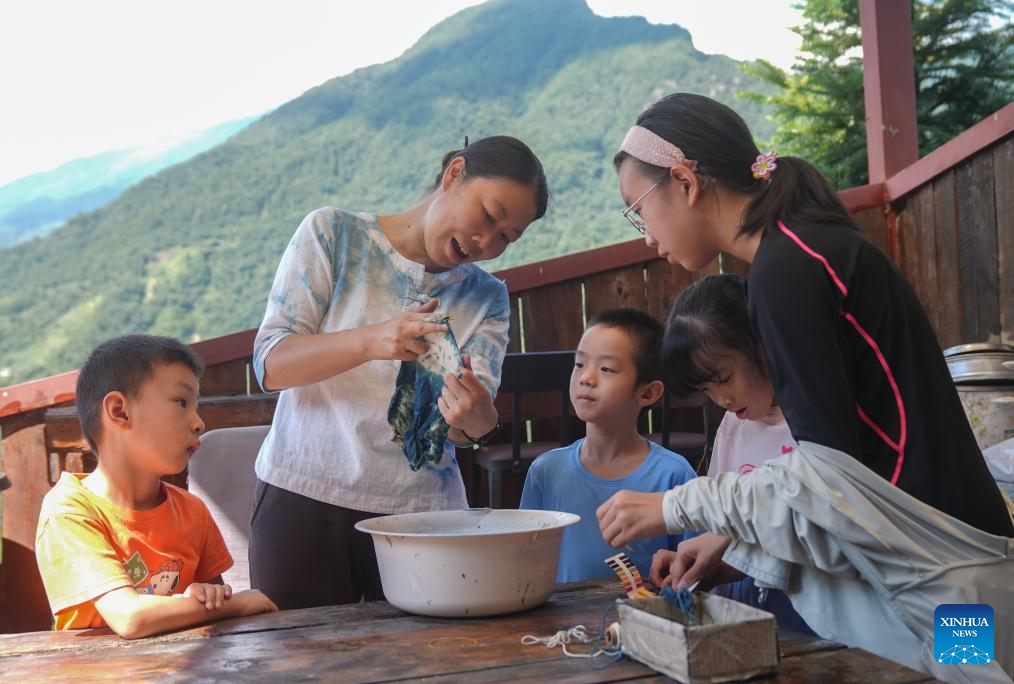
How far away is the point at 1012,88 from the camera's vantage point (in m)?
5.38

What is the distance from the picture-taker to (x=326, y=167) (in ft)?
65.9

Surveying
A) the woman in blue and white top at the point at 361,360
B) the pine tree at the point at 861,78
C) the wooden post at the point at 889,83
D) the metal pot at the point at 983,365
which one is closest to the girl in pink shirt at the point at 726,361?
the woman in blue and white top at the point at 361,360

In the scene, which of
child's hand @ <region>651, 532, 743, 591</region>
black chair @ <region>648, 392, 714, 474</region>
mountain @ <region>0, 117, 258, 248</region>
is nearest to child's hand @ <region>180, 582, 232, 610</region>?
child's hand @ <region>651, 532, 743, 591</region>

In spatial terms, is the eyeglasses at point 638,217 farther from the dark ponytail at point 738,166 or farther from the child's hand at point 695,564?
the child's hand at point 695,564

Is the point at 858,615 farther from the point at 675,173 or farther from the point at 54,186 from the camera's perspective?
the point at 54,186

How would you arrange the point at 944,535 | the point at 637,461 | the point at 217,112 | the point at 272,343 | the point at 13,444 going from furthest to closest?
1. the point at 217,112
2. the point at 13,444
3. the point at 637,461
4. the point at 272,343
5. the point at 944,535

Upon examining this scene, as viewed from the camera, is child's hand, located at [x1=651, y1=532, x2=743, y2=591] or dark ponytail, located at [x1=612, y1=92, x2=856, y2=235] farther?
child's hand, located at [x1=651, y1=532, x2=743, y2=591]

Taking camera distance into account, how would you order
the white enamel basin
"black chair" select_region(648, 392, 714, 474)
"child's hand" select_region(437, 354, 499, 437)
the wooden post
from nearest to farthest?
the white enamel basin → "child's hand" select_region(437, 354, 499, 437) → "black chair" select_region(648, 392, 714, 474) → the wooden post

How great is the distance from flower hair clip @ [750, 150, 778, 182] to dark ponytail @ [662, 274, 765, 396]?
52cm

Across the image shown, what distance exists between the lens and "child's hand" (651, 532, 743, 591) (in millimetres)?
1639

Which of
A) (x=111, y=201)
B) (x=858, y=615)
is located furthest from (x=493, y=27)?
(x=858, y=615)

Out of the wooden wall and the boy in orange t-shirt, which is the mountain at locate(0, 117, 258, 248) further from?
the boy in orange t-shirt

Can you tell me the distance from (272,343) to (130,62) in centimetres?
2715

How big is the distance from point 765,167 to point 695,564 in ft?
2.28
